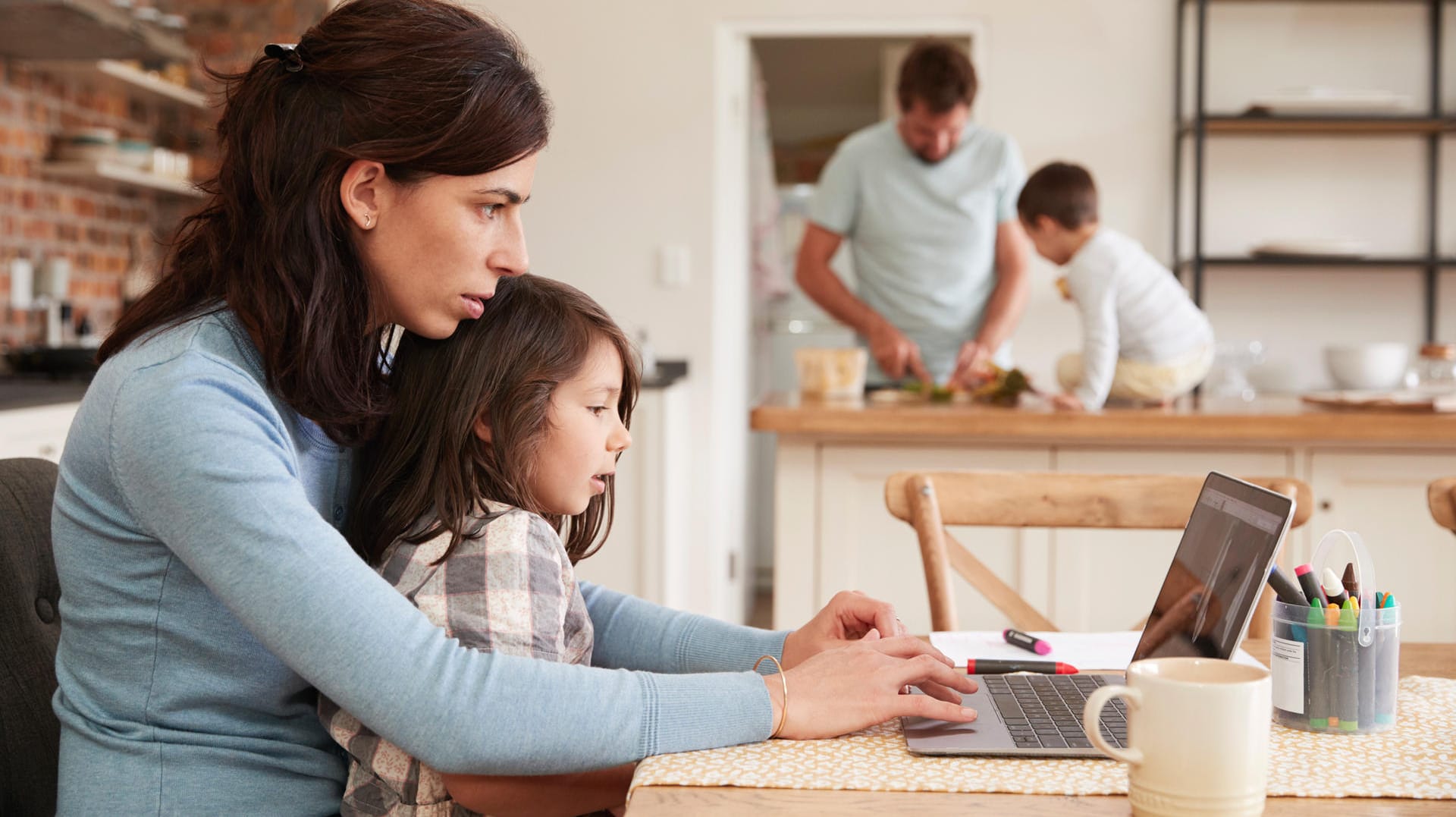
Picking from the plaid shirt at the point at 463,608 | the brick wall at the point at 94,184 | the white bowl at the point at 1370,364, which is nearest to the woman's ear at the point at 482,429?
the plaid shirt at the point at 463,608

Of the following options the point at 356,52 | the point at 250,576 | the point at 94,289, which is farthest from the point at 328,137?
the point at 94,289

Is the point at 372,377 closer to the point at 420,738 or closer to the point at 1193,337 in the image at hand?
the point at 420,738

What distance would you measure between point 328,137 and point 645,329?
316cm

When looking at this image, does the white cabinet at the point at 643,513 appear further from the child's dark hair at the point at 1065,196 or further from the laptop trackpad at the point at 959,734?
the laptop trackpad at the point at 959,734

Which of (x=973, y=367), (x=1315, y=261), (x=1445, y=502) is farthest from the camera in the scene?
(x=1315, y=261)

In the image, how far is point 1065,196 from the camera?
263cm

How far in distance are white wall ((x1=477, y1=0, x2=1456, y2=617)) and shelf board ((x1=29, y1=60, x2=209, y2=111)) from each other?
1153mm

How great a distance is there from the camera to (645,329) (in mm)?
4137

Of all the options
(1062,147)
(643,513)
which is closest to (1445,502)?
(643,513)

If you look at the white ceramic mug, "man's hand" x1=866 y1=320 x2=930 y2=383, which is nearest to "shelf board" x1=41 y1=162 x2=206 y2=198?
"man's hand" x1=866 y1=320 x2=930 y2=383

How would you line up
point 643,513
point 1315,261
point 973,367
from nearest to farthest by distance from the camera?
point 973,367, point 643,513, point 1315,261

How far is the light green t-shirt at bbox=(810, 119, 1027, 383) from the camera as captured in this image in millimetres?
3426

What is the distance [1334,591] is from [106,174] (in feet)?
12.2

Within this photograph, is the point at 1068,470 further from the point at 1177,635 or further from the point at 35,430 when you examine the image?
the point at 35,430
